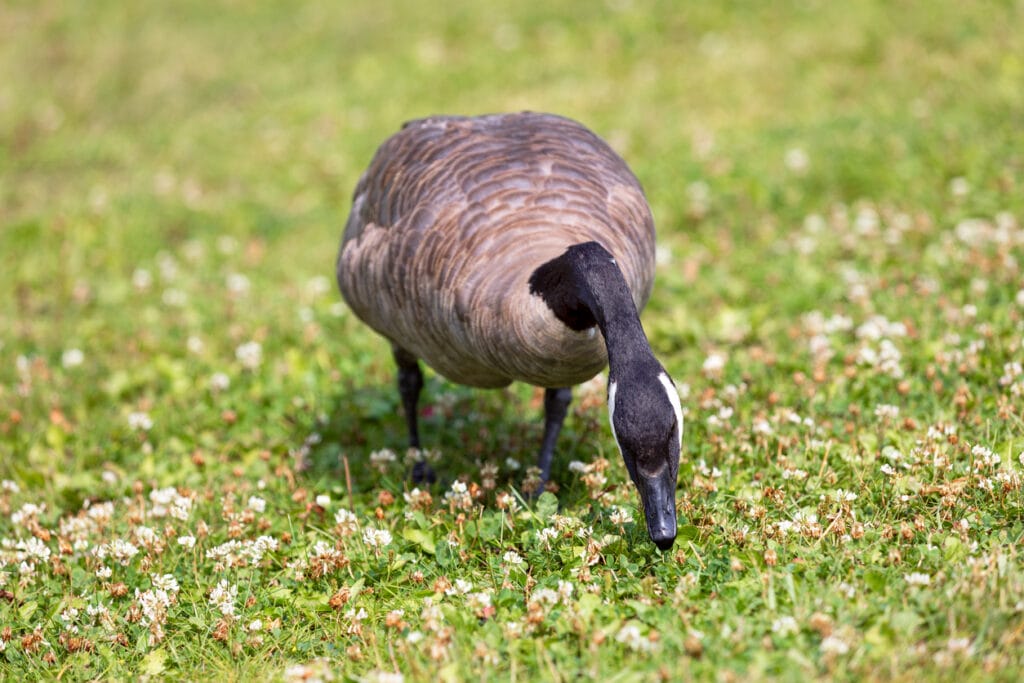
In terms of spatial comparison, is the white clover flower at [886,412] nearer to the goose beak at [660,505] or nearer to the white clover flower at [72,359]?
the goose beak at [660,505]

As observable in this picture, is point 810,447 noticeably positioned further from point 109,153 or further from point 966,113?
point 109,153

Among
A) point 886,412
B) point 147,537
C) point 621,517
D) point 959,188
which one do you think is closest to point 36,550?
point 147,537

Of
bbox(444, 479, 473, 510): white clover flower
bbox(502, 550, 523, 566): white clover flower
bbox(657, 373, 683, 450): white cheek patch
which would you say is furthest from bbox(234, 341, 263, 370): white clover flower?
bbox(657, 373, 683, 450): white cheek patch

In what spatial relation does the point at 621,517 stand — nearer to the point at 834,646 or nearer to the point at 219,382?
the point at 834,646

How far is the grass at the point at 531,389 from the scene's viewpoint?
394cm

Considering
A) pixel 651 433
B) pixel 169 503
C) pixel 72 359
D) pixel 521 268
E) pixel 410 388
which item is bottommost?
pixel 72 359

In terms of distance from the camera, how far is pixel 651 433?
3.69 m

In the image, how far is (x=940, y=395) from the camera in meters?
5.60

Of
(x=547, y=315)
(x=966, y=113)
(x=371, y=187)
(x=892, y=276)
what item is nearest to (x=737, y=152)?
(x=966, y=113)

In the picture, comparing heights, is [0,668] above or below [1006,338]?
below

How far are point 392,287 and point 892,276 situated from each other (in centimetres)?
393

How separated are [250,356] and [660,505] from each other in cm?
435

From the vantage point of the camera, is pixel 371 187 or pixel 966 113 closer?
pixel 371 187

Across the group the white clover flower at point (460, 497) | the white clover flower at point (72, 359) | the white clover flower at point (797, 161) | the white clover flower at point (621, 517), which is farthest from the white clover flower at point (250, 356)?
the white clover flower at point (797, 161)
